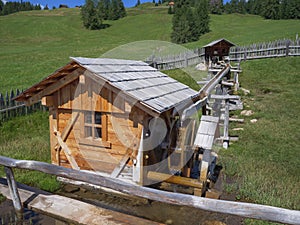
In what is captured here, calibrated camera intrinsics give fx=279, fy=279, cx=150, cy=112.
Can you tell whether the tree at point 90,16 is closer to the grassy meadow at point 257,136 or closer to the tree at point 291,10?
the grassy meadow at point 257,136

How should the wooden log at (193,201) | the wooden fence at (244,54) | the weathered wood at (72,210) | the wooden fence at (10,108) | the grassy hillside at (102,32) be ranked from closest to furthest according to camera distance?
the wooden log at (193,201) → the weathered wood at (72,210) → the wooden fence at (10,108) → the wooden fence at (244,54) → the grassy hillside at (102,32)

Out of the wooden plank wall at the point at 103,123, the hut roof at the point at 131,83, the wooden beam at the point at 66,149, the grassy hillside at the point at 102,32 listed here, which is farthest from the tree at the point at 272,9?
the wooden beam at the point at 66,149

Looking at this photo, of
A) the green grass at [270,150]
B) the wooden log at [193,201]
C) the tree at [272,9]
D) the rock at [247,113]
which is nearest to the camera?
the wooden log at [193,201]

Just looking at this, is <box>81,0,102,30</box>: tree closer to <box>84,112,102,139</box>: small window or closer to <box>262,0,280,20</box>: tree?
<box>262,0,280,20</box>: tree

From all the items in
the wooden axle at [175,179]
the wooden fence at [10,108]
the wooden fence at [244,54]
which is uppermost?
the wooden fence at [244,54]

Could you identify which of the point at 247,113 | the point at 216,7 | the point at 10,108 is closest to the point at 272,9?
the point at 216,7

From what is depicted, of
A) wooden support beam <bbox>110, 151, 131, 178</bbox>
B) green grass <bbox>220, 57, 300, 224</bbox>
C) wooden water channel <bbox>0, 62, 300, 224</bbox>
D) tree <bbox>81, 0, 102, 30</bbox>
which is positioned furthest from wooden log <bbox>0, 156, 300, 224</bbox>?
tree <bbox>81, 0, 102, 30</bbox>

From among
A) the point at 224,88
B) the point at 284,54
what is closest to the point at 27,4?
the point at 284,54

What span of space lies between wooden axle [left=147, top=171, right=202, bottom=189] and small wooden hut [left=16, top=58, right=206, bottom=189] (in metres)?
0.37

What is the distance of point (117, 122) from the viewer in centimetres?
677

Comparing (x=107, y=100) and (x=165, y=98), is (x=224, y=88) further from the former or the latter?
(x=107, y=100)

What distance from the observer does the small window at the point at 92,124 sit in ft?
23.2

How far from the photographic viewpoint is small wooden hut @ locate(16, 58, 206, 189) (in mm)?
6352

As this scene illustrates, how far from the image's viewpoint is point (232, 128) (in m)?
12.8
